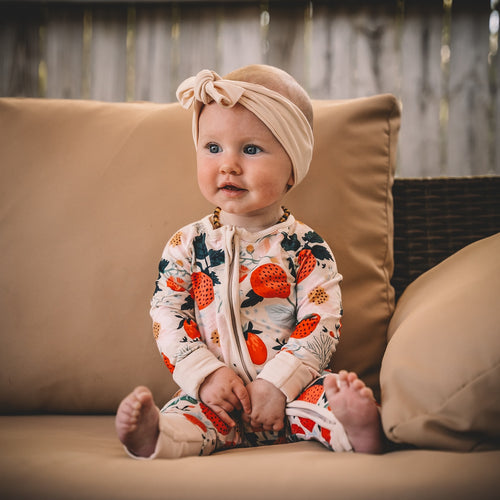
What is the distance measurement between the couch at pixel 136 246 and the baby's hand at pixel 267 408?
0.19 ft

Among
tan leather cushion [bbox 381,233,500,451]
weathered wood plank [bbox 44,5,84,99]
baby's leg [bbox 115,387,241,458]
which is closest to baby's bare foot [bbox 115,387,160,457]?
baby's leg [bbox 115,387,241,458]

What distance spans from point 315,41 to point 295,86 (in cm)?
116

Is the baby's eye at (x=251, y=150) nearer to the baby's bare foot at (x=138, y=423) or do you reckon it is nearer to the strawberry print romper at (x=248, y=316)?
the strawberry print romper at (x=248, y=316)

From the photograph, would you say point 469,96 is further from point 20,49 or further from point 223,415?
point 20,49

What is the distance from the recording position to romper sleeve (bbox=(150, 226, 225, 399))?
834 mm

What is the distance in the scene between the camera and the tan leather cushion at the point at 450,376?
60 centimetres

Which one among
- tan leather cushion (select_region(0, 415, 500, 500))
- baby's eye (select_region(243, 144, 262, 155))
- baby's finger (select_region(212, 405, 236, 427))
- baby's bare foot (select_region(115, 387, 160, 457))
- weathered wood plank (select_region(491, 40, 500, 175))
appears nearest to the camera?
tan leather cushion (select_region(0, 415, 500, 500))

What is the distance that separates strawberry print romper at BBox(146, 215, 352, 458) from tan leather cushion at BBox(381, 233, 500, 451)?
0.16m

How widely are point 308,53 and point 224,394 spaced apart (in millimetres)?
1567

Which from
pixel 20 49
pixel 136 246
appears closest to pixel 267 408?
pixel 136 246

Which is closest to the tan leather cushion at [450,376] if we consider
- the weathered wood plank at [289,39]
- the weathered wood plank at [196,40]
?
the weathered wood plank at [289,39]

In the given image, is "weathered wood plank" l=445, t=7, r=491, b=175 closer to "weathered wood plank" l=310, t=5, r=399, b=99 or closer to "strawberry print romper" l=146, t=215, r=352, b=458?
"weathered wood plank" l=310, t=5, r=399, b=99

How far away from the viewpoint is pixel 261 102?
34.1 inches

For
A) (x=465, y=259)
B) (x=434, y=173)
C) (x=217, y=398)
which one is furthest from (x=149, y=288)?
(x=434, y=173)
